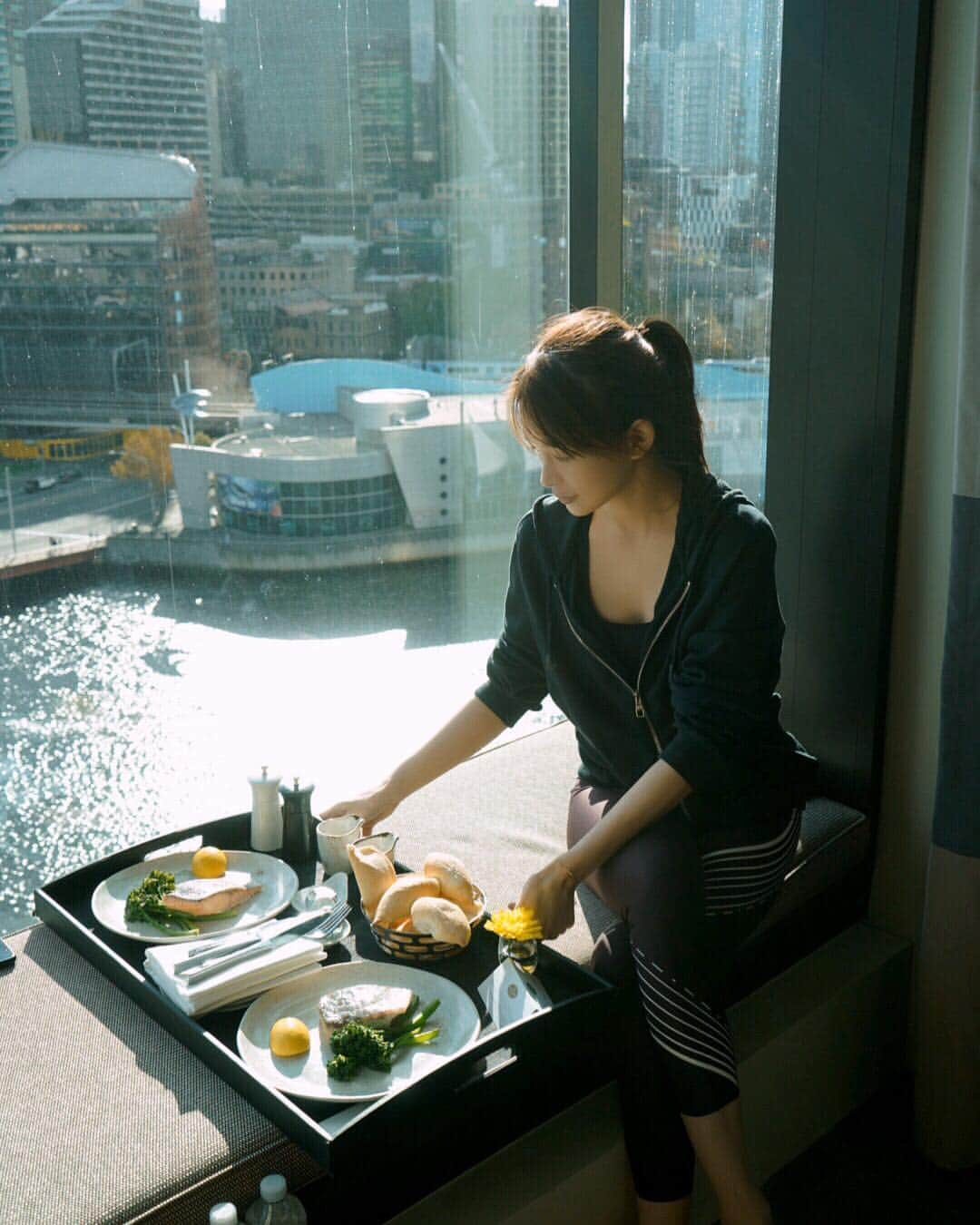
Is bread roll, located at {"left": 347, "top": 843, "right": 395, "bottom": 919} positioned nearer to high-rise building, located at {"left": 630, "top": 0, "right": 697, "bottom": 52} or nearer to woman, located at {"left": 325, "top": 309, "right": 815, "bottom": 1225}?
woman, located at {"left": 325, "top": 309, "right": 815, "bottom": 1225}

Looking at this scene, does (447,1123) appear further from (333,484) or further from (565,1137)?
(333,484)

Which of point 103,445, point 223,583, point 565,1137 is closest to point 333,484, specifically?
point 223,583

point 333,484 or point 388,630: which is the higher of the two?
point 333,484

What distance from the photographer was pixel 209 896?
1.50 metres

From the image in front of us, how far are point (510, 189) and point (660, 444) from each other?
0.86m

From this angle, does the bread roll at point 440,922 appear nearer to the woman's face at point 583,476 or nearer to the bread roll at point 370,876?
the bread roll at point 370,876

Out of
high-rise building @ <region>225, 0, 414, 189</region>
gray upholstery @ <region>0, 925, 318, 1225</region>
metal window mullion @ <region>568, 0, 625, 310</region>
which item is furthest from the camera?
metal window mullion @ <region>568, 0, 625, 310</region>

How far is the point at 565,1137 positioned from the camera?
1433 mm

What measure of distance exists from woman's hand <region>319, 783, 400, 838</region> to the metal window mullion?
107cm

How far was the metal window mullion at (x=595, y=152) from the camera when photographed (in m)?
2.18

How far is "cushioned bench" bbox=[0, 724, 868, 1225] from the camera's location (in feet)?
3.73

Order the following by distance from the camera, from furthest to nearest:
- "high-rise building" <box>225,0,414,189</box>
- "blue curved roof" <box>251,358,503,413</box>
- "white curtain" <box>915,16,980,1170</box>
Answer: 1. "blue curved roof" <box>251,358,503,413</box>
2. "high-rise building" <box>225,0,414,189</box>
3. "white curtain" <box>915,16,980,1170</box>

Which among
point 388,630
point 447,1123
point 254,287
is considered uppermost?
point 254,287

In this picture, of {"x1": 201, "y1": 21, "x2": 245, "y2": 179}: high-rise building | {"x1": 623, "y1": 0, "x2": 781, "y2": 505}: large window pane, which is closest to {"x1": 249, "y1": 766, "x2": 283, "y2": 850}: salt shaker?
{"x1": 201, "y1": 21, "x2": 245, "y2": 179}: high-rise building
